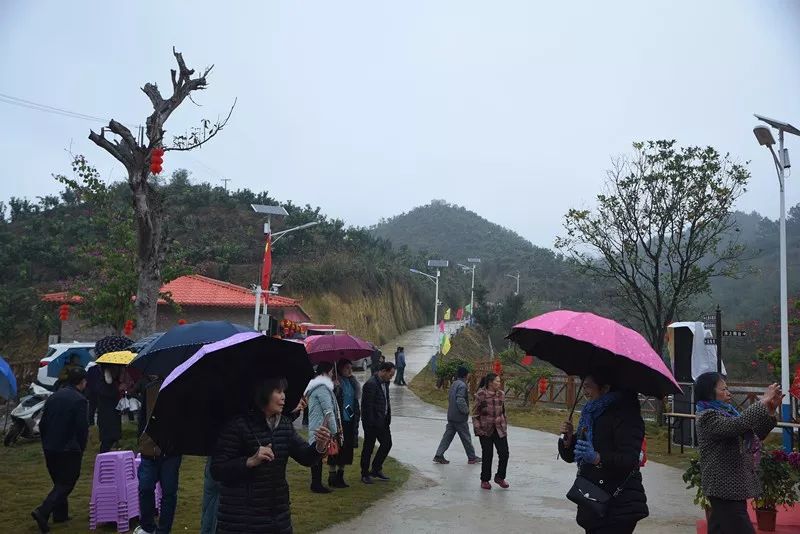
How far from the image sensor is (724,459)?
5.21 meters

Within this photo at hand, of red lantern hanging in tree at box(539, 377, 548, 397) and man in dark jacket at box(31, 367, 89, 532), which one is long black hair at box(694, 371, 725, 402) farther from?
red lantern hanging in tree at box(539, 377, 548, 397)

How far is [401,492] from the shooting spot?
33.3ft

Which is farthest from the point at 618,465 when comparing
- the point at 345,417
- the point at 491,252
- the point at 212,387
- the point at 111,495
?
the point at 491,252

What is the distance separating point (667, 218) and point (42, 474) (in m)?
18.6

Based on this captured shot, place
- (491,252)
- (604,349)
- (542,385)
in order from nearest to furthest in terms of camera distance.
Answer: (604,349), (542,385), (491,252)

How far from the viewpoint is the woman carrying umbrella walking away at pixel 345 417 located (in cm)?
1025

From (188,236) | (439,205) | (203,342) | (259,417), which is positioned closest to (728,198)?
(203,342)

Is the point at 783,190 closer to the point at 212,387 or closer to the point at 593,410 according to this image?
the point at 593,410

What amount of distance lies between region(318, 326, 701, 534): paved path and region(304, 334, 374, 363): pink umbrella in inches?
78.6

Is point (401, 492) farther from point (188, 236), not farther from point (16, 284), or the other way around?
point (188, 236)

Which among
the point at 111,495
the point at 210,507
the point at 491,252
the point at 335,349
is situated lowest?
the point at 111,495

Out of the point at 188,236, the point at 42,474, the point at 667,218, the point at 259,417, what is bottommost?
the point at 42,474

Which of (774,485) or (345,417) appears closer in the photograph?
(774,485)

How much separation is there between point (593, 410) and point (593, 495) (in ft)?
1.79
